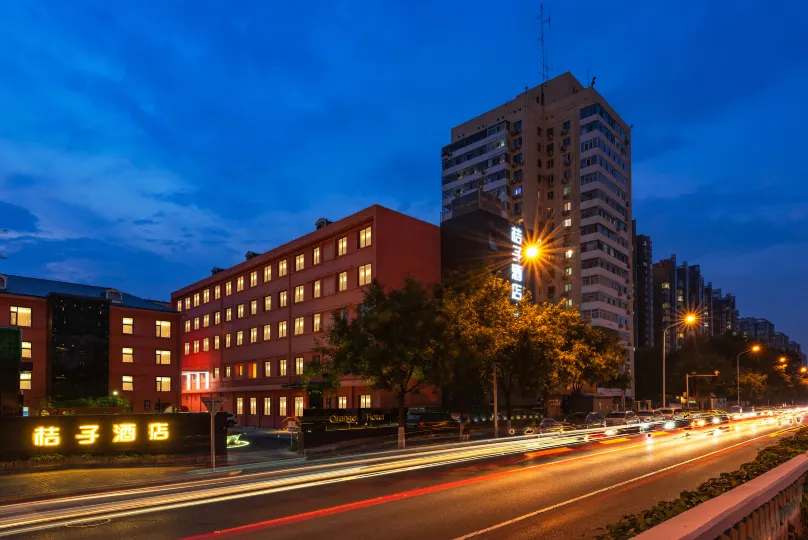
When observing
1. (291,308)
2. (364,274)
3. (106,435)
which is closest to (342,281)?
(364,274)

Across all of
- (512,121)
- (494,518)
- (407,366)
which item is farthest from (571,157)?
(494,518)

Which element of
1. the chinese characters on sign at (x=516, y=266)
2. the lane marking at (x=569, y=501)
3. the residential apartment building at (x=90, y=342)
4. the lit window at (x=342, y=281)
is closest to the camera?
the lane marking at (x=569, y=501)

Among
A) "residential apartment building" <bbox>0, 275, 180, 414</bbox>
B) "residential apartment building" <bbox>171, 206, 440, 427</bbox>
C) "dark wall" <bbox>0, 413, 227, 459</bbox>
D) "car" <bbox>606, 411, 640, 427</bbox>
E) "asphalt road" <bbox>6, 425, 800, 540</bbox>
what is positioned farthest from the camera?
"residential apartment building" <bbox>171, 206, 440, 427</bbox>

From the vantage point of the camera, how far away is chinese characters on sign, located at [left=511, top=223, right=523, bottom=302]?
54594mm

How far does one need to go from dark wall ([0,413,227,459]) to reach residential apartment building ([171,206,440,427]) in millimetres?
16401

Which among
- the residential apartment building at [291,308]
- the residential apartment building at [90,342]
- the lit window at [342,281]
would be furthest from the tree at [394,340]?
the residential apartment building at [90,342]

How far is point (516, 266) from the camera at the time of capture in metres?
56.2

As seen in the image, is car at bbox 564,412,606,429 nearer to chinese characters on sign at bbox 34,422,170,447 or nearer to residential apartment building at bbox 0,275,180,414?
chinese characters on sign at bbox 34,422,170,447

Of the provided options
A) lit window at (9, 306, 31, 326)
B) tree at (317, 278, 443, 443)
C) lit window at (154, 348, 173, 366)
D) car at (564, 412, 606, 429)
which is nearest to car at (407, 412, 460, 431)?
tree at (317, 278, 443, 443)

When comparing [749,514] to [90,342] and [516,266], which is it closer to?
[516,266]

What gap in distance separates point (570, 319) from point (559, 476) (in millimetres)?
30839

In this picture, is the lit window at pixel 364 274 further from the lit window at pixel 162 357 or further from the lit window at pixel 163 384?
the lit window at pixel 163 384

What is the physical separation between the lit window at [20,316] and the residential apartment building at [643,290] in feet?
430

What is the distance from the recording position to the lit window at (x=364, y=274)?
50.8m
